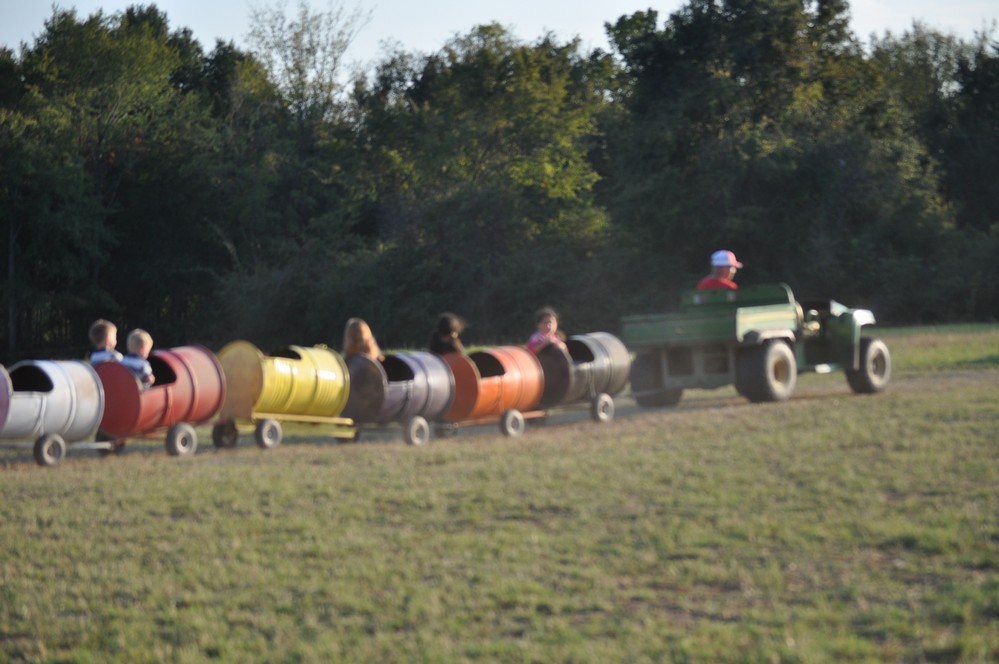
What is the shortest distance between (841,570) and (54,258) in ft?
Result: 161

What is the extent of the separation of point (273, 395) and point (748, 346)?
6237mm

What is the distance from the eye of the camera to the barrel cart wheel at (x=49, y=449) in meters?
15.1

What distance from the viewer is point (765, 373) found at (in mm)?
18734

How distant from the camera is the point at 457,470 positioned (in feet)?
43.8

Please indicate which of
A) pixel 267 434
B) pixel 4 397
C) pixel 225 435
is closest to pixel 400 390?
pixel 267 434

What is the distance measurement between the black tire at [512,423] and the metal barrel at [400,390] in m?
0.69

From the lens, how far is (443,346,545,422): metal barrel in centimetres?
1755

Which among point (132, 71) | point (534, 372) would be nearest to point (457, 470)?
point (534, 372)

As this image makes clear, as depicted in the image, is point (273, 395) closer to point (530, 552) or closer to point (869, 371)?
point (530, 552)

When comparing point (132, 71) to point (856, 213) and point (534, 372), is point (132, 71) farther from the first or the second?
point (534, 372)

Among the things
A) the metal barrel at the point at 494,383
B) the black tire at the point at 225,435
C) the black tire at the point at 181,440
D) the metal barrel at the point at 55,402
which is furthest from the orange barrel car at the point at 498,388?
the metal barrel at the point at 55,402

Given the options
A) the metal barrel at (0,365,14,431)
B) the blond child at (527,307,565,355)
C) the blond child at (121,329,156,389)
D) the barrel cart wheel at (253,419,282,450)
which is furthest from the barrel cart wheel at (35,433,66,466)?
the blond child at (527,307,565,355)

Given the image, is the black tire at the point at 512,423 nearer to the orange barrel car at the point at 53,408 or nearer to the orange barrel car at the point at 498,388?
the orange barrel car at the point at 498,388

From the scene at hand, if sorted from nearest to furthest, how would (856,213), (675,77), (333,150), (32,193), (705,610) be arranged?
(705,610), (856,213), (675,77), (32,193), (333,150)
